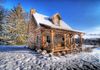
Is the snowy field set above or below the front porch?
below

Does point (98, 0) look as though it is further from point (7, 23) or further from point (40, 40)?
point (7, 23)

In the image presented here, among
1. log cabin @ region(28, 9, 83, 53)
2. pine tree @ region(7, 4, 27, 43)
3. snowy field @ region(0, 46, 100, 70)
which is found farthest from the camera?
pine tree @ region(7, 4, 27, 43)

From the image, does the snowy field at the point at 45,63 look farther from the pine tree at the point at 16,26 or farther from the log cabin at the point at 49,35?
the pine tree at the point at 16,26

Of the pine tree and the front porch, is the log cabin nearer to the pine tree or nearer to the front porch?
the front porch

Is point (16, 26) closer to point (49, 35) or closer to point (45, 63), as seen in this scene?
point (49, 35)

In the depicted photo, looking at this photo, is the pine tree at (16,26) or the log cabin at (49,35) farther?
the pine tree at (16,26)

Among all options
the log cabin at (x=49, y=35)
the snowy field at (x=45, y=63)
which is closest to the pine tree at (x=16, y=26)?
the log cabin at (x=49, y=35)

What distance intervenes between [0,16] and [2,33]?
3943mm

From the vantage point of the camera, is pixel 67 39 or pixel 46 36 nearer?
pixel 46 36

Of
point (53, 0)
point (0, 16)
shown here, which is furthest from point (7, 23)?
point (53, 0)

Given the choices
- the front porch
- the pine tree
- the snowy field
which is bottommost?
the snowy field

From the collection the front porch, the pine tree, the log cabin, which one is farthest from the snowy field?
the pine tree

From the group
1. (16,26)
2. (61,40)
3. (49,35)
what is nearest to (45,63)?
(49,35)

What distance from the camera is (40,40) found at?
50.4ft
